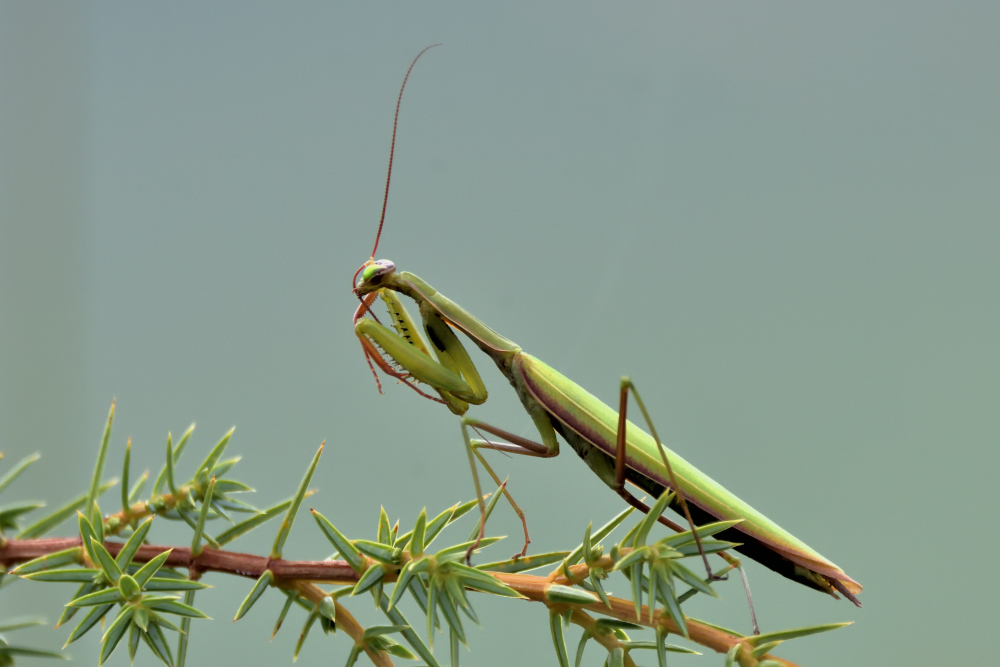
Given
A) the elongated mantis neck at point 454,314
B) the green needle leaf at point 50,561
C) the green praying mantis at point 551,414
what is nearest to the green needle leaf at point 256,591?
the green needle leaf at point 50,561

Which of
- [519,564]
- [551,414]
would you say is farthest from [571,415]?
[519,564]

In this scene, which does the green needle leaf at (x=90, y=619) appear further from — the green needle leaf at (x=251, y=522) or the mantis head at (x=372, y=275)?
the mantis head at (x=372, y=275)

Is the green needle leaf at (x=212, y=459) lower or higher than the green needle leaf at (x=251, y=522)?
higher

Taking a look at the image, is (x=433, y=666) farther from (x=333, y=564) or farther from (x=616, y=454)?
(x=616, y=454)

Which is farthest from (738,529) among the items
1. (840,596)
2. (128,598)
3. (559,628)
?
(128,598)

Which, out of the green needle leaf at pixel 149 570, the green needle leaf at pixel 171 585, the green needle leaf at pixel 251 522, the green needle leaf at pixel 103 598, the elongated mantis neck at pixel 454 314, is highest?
the elongated mantis neck at pixel 454 314

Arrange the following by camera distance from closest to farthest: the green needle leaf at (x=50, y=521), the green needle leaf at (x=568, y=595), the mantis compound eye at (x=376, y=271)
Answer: the green needle leaf at (x=568, y=595)
the green needle leaf at (x=50, y=521)
the mantis compound eye at (x=376, y=271)

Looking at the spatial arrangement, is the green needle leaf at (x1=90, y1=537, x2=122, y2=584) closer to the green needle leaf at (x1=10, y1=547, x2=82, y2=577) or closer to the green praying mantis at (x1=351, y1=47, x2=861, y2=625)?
the green needle leaf at (x1=10, y1=547, x2=82, y2=577)

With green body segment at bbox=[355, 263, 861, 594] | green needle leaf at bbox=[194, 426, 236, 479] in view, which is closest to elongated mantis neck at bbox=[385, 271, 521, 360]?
green body segment at bbox=[355, 263, 861, 594]

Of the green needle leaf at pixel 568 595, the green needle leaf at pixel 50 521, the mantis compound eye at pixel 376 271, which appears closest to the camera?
the green needle leaf at pixel 568 595
